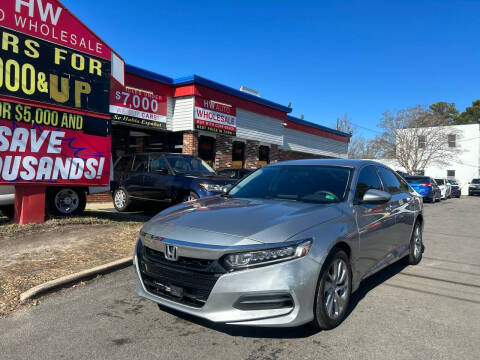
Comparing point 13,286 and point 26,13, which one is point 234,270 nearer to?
point 13,286

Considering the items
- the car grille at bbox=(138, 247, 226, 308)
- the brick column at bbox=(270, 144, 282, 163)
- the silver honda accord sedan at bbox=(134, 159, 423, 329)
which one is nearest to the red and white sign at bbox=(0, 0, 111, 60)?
the silver honda accord sedan at bbox=(134, 159, 423, 329)

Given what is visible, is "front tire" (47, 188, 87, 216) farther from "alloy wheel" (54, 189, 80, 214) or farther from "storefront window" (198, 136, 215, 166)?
"storefront window" (198, 136, 215, 166)

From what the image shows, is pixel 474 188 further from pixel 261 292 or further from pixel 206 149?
pixel 261 292

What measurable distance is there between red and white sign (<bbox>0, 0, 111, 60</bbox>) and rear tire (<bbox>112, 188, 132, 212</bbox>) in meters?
3.84

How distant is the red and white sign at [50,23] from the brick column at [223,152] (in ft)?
27.9

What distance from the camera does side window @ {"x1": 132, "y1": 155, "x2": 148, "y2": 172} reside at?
33.9ft

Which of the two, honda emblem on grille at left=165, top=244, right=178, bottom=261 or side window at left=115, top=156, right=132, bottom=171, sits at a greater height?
side window at left=115, top=156, right=132, bottom=171

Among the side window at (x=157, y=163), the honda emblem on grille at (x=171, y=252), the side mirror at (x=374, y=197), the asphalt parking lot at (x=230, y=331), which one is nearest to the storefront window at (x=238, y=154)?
the side window at (x=157, y=163)

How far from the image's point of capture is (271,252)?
114 inches

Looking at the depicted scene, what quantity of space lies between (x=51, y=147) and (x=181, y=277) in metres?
5.81

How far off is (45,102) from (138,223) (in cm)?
308

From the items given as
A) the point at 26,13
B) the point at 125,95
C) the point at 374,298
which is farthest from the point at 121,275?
the point at 125,95

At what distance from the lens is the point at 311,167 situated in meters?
4.58

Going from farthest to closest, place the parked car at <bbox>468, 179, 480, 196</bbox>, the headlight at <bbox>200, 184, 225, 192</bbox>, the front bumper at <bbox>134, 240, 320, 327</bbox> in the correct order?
the parked car at <bbox>468, 179, 480, 196</bbox>, the headlight at <bbox>200, 184, 225, 192</bbox>, the front bumper at <bbox>134, 240, 320, 327</bbox>
